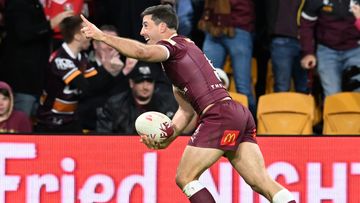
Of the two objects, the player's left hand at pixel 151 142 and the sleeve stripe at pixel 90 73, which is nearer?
the player's left hand at pixel 151 142

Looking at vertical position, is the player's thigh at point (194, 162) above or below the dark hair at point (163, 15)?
below

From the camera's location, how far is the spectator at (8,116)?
33.9ft

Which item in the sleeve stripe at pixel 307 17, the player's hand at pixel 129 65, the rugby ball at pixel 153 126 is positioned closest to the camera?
the rugby ball at pixel 153 126

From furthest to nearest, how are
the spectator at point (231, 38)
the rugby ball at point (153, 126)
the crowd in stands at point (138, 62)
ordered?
1. the spectator at point (231, 38)
2. the crowd in stands at point (138, 62)
3. the rugby ball at point (153, 126)

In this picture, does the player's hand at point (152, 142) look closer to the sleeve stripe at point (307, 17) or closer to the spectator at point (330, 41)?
the spectator at point (330, 41)

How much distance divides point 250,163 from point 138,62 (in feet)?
11.9

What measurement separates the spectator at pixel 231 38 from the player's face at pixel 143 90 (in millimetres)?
744

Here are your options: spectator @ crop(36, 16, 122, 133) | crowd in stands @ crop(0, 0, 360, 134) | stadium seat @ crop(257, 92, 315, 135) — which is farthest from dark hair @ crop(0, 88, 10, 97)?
stadium seat @ crop(257, 92, 315, 135)

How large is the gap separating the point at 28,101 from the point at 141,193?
2431mm

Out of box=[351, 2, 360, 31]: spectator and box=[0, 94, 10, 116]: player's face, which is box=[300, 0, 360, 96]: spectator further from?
box=[0, 94, 10, 116]: player's face

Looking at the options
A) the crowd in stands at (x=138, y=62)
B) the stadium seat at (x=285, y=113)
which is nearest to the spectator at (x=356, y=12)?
the crowd in stands at (x=138, y=62)

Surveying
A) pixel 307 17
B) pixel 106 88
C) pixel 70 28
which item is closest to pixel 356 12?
pixel 307 17

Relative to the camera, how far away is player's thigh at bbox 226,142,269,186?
802 cm

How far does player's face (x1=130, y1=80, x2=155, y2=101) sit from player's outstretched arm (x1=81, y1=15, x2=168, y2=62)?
3.32 meters
